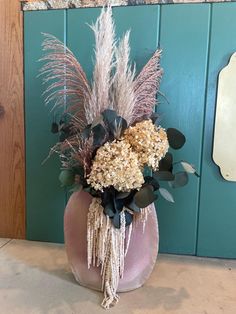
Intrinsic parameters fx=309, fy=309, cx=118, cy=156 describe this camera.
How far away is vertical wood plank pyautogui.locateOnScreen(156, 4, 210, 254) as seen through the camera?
3.45ft

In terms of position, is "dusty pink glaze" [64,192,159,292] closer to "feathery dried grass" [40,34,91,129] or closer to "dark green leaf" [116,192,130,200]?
"dark green leaf" [116,192,130,200]

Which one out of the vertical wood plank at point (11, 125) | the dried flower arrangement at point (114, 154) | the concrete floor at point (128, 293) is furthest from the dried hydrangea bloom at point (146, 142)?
the vertical wood plank at point (11, 125)

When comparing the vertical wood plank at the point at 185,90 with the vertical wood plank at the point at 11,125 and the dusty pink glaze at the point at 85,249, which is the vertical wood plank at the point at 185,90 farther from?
the vertical wood plank at the point at 11,125

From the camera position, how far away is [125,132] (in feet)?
2.83

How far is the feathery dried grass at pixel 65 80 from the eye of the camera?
0.96 metres

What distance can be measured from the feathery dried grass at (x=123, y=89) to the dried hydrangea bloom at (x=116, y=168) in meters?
0.11

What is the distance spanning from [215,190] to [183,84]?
39cm

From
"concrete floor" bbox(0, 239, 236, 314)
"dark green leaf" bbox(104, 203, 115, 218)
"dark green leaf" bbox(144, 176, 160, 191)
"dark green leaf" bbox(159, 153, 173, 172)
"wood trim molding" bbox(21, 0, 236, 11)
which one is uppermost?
"wood trim molding" bbox(21, 0, 236, 11)

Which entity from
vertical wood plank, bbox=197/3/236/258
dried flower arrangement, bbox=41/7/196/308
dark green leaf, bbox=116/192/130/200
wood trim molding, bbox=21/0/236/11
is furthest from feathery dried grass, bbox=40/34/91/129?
vertical wood plank, bbox=197/3/236/258

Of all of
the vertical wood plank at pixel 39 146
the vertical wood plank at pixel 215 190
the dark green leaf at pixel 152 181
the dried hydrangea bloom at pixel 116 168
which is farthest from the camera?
the vertical wood plank at pixel 39 146

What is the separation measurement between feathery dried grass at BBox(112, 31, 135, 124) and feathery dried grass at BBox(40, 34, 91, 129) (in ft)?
0.29

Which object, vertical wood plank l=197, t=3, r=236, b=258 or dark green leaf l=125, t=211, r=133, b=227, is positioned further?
vertical wood plank l=197, t=3, r=236, b=258

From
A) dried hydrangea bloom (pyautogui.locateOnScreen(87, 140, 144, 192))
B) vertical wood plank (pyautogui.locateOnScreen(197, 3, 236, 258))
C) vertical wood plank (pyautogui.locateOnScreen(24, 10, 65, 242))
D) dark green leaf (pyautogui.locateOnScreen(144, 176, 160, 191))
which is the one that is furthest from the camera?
vertical wood plank (pyautogui.locateOnScreen(24, 10, 65, 242))

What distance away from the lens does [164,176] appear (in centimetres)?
90
